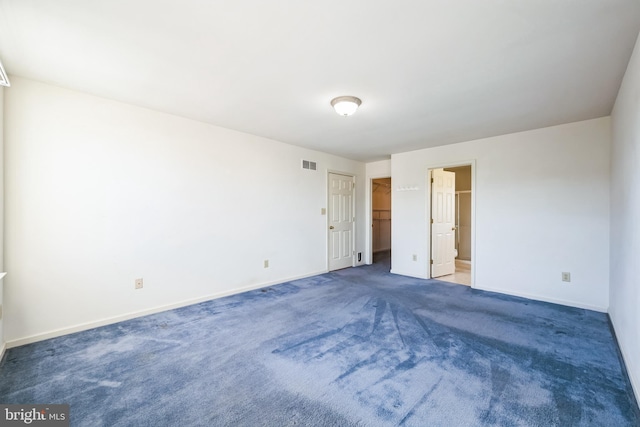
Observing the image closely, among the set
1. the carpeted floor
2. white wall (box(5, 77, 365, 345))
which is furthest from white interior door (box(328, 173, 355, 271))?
the carpeted floor

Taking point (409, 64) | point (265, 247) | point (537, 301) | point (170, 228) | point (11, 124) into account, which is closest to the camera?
point (409, 64)

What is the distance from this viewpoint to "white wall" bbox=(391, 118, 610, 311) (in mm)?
3410

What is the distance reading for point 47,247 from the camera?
2605 mm

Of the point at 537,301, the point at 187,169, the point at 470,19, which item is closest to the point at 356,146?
the point at 187,169

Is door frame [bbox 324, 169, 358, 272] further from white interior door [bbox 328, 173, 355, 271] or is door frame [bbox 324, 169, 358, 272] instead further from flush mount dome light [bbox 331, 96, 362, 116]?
flush mount dome light [bbox 331, 96, 362, 116]

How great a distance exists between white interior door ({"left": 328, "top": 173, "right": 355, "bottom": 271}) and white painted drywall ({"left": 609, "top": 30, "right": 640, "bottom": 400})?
3.89m

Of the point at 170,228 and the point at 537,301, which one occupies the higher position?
the point at 170,228

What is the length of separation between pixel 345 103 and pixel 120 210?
2.69 meters

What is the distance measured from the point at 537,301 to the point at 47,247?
576 centimetres

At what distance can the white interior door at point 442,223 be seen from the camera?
16.5ft

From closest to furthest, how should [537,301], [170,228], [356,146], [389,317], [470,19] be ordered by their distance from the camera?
[470,19]
[389,317]
[170,228]
[537,301]
[356,146]

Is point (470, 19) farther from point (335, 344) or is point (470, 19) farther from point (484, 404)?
point (335, 344)

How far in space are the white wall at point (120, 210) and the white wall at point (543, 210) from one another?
331 centimetres

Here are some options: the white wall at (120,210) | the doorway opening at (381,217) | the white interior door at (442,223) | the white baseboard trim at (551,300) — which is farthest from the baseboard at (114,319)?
the doorway opening at (381,217)
